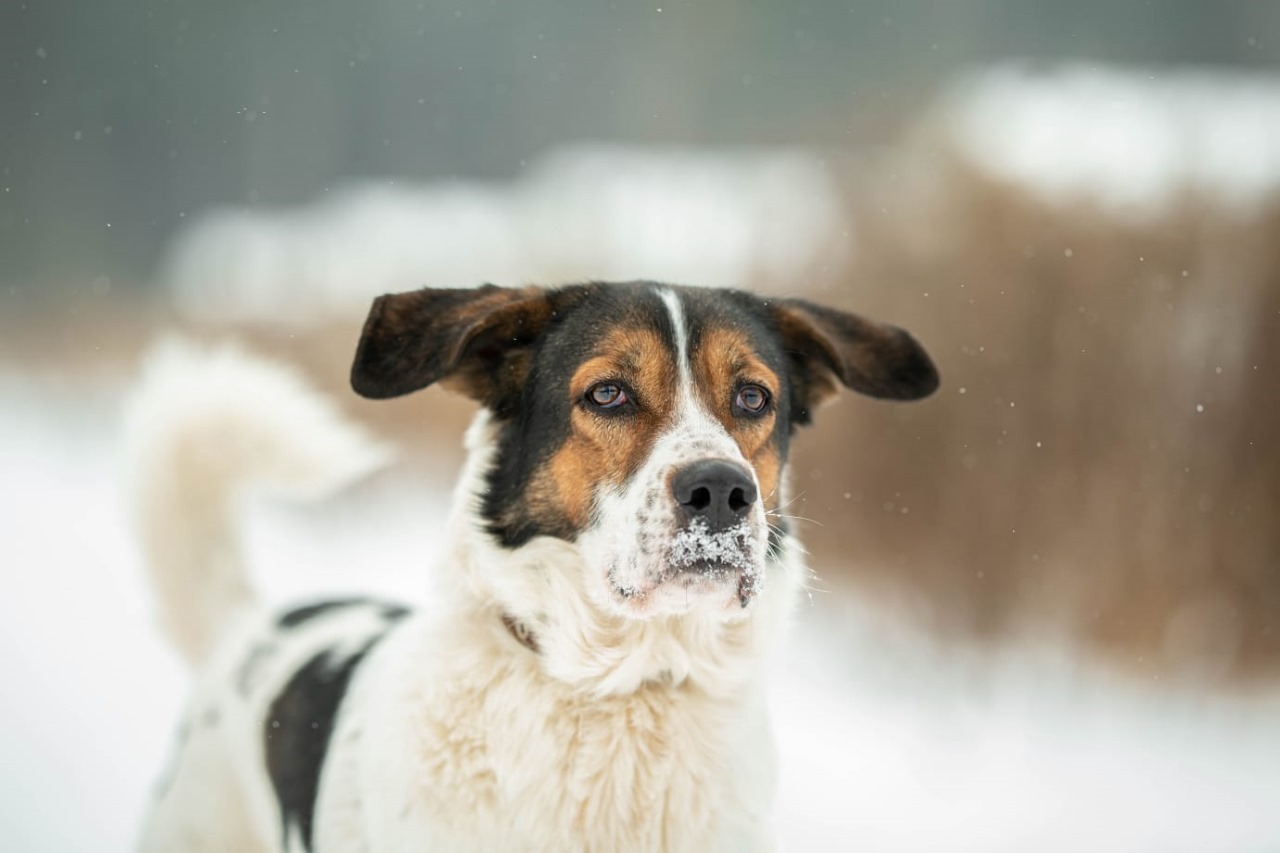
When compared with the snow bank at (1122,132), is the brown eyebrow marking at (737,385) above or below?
below

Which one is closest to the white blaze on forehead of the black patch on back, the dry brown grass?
the black patch on back

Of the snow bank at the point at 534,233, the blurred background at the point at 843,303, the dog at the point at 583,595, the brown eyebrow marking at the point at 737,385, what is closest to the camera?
the dog at the point at 583,595

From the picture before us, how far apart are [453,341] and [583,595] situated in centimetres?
65

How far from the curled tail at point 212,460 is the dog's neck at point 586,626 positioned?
0.94 metres

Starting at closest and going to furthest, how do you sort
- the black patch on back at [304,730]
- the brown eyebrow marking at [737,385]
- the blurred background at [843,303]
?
the brown eyebrow marking at [737,385] → the black patch on back at [304,730] → the blurred background at [843,303]

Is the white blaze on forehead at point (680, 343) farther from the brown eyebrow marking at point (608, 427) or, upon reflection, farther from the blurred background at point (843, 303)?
the blurred background at point (843, 303)

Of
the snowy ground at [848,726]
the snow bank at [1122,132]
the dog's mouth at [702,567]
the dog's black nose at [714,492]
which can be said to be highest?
the snow bank at [1122,132]

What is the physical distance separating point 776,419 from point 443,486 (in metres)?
4.85

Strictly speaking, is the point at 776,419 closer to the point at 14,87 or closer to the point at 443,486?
the point at 443,486

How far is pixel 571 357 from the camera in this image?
2.49 meters

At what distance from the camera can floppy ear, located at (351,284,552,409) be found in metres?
2.42

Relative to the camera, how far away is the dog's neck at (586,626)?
231 cm

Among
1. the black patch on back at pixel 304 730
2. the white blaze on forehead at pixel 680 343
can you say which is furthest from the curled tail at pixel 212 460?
the white blaze on forehead at pixel 680 343

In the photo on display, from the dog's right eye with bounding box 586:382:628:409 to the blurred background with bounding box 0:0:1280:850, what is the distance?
8.68 feet
